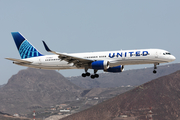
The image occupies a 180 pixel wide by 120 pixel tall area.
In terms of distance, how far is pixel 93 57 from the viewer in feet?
229

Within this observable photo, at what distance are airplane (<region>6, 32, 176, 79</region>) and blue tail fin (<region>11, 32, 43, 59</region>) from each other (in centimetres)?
51

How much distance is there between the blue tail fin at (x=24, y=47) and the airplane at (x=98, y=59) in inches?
20.0

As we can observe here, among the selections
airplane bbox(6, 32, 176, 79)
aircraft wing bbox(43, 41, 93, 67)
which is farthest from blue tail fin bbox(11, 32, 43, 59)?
aircraft wing bbox(43, 41, 93, 67)

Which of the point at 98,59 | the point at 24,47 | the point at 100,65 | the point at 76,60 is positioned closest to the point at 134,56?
the point at 100,65

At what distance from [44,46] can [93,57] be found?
42.9 ft

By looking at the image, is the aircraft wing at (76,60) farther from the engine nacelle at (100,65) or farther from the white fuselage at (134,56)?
the white fuselage at (134,56)

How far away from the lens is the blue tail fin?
78688 millimetres

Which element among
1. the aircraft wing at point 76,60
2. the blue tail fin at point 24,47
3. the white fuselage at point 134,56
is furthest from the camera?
the blue tail fin at point 24,47

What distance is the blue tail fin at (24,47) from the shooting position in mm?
78688

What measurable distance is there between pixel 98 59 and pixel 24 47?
2246cm

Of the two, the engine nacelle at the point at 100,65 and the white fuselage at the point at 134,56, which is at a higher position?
the white fuselage at the point at 134,56

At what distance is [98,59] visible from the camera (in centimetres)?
6900

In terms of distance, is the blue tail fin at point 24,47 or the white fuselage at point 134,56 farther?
the blue tail fin at point 24,47

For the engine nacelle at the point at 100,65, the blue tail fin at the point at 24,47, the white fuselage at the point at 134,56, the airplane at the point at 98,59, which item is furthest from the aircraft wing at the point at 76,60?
the blue tail fin at the point at 24,47
